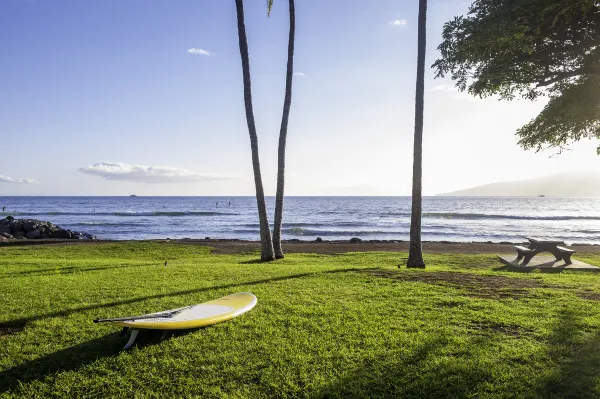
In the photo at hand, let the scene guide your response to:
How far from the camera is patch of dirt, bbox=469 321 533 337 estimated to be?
574 cm

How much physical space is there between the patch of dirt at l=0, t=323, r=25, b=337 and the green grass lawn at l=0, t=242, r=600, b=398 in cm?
5

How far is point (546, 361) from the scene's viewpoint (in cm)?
465

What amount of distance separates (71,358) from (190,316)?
5.13 feet

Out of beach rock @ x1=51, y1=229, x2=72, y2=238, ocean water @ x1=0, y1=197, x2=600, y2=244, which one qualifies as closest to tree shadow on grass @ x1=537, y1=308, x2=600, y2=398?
ocean water @ x1=0, y1=197, x2=600, y2=244

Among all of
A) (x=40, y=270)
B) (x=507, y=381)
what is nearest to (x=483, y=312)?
(x=507, y=381)

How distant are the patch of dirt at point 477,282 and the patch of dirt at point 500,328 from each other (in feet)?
7.08

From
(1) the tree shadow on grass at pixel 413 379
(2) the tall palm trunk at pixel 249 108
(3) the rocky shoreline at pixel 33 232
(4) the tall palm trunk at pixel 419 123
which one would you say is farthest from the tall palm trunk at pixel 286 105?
(3) the rocky shoreline at pixel 33 232

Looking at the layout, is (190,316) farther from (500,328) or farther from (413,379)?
(500,328)

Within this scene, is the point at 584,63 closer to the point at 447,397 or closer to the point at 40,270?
the point at 447,397

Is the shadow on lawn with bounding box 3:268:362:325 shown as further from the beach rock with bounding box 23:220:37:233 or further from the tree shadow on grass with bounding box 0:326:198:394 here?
the beach rock with bounding box 23:220:37:233

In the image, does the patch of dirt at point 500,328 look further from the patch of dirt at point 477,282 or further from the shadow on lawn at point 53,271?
the shadow on lawn at point 53,271

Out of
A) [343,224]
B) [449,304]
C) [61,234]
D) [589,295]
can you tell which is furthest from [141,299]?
[343,224]

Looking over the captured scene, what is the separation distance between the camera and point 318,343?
5211 millimetres

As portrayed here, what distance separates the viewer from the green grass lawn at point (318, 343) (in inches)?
161
